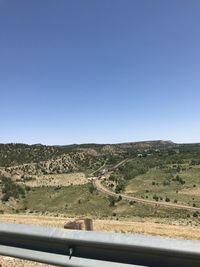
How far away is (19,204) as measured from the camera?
57156mm

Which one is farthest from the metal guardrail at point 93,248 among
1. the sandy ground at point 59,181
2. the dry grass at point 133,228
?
the sandy ground at point 59,181

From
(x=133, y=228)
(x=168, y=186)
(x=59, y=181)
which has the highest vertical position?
(x=133, y=228)

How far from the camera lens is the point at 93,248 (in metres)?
4.35

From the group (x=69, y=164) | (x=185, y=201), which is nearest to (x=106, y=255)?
(x=185, y=201)

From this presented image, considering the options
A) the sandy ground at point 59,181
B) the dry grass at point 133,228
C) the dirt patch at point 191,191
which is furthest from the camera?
the sandy ground at point 59,181

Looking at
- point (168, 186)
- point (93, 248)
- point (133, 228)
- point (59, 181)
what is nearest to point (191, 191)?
point (168, 186)

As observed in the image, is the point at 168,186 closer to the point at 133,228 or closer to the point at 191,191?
the point at 191,191

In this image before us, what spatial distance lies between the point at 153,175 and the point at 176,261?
82985 millimetres

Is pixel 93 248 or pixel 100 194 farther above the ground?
pixel 93 248

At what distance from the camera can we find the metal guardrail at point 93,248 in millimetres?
3752

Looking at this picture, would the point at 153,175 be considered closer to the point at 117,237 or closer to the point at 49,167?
the point at 49,167

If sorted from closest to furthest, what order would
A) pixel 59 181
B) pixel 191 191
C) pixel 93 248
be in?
1. pixel 93 248
2. pixel 191 191
3. pixel 59 181

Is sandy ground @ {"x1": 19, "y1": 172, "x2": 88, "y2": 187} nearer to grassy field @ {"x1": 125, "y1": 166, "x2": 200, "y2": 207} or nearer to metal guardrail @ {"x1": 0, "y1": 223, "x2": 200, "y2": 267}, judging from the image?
grassy field @ {"x1": 125, "y1": 166, "x2": 200, "y2": 207}

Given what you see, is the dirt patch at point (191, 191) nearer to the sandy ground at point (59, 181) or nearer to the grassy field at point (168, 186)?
the grassy field at point (168, 186)
